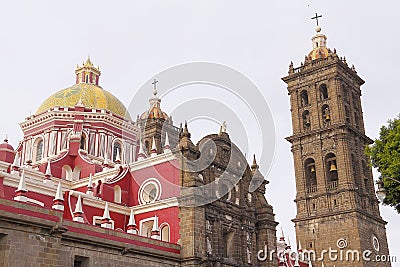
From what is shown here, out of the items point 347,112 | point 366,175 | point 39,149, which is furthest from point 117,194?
point 366,175

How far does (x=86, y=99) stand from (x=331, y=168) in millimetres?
19603

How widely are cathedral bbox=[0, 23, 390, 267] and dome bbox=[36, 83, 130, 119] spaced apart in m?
0.11

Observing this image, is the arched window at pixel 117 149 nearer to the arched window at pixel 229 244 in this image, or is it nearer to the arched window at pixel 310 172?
the arched window at pixel 229 244

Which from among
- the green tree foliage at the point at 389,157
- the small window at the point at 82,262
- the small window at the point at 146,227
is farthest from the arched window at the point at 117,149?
the green tree foliage at the point at 389,157

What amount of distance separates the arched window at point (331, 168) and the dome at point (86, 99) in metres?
16.1

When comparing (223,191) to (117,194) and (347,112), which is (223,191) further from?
(347,112)

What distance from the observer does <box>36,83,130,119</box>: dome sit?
130 ft

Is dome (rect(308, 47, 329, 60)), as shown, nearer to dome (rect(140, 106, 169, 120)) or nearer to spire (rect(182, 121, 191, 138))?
dome (rect(140, 106, 169, 120))

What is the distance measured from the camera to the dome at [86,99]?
39656 millimetres

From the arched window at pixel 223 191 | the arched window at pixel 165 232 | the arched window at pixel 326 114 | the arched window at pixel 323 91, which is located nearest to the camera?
the arched window at pixel 165 232

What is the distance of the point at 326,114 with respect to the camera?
149 feet

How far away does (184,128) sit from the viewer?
2997cm

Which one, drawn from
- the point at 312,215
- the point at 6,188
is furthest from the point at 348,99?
the point at 6,188

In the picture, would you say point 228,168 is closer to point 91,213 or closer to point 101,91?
point 91,213
